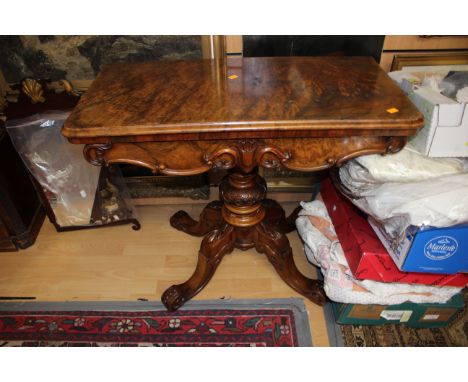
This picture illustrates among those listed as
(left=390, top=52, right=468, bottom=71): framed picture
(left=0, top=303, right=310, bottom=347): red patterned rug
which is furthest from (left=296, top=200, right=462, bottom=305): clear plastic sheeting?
(left=390, top=52, right=468, bottom=71): framed picture

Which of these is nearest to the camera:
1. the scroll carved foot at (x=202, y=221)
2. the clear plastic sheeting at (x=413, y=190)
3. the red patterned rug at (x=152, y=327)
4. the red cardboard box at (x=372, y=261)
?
the clear plastic sheeting at (x=413, y=190)

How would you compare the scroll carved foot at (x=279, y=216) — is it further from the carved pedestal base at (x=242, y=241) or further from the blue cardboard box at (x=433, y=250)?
the blue cardboard box at (x=433, y=250)

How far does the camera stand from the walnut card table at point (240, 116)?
2.66 ft

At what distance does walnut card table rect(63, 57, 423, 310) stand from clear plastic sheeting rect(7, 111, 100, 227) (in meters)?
0.49

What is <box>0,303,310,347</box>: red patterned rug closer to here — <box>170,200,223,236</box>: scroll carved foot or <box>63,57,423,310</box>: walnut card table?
<box>170,200,223,236</box>: scroll carved foot

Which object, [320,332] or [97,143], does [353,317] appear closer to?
[320,332]

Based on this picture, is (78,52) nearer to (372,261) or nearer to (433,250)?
(372,261)

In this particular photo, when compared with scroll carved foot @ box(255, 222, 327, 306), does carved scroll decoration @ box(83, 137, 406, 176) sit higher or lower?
higher

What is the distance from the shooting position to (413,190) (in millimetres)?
951

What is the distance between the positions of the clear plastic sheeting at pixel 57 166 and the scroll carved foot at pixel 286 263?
2.63 ft

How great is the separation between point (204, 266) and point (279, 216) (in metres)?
0.41

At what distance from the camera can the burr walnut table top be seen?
2.65 ft

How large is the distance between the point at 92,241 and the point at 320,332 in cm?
105

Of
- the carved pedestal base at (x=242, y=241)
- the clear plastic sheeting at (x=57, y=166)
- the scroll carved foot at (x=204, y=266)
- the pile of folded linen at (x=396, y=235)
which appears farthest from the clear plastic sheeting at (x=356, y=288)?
the clear plastic sheeting at (x=57, y=166)
